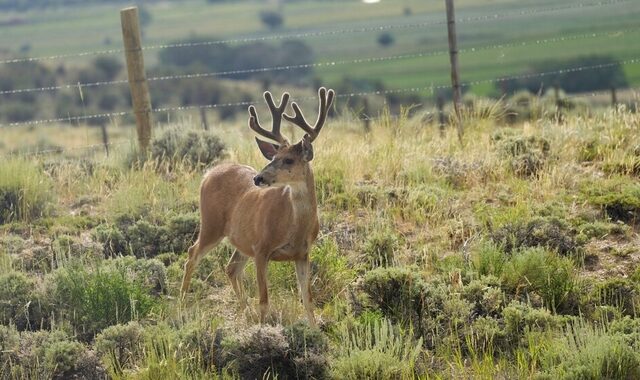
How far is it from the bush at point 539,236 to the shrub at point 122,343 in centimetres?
331

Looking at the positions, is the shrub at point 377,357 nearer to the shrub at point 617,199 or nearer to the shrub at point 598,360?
the shrub at point 598,360

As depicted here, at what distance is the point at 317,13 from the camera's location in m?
132

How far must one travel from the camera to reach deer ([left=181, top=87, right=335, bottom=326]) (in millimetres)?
10273

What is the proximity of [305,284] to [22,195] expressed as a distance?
4.01 m

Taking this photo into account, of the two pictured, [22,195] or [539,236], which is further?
[22,195]

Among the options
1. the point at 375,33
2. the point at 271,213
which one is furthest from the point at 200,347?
the point at 375,33

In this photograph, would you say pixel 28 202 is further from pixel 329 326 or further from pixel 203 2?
pixel 203 2

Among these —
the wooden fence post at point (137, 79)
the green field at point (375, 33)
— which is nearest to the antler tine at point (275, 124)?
the wooden fence post at point (137, 79)

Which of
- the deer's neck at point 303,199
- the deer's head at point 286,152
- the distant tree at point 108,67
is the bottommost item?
the distant tree at point 108,67

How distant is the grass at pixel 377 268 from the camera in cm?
938

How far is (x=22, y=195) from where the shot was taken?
42.8 feet

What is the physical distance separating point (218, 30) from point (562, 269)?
11501 centimetres

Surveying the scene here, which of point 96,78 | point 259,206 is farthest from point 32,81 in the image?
point 259,206

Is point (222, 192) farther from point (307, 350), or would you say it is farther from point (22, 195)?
point (22, 195)
